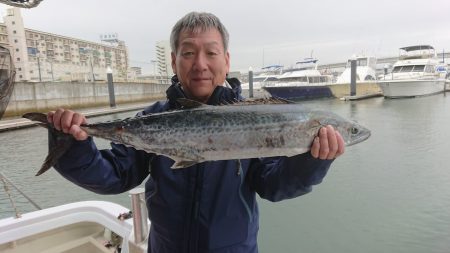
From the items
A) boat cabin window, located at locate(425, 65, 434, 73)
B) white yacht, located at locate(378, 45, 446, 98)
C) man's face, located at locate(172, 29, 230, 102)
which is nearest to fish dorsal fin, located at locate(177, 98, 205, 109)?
man's face, located at locate(172, 29, 230, 102)

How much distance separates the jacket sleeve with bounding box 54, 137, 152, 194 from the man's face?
1.83ft

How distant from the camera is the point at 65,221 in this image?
4.17m

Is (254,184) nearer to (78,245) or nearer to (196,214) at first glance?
(196,214)

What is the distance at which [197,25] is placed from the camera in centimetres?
196

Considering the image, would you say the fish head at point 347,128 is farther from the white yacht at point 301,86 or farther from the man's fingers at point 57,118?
the white yacht at point 301,86

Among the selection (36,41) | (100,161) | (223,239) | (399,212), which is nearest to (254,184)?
(223,239)

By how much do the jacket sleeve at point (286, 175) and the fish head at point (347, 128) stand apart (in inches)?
8.5

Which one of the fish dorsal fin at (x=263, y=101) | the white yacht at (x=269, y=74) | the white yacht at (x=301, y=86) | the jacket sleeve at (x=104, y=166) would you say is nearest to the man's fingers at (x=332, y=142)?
the fish dorsal fin at (x=263, y=101)

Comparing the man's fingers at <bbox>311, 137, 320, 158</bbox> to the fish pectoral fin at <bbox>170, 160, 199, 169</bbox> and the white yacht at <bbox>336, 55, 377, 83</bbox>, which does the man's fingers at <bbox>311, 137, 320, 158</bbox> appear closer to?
the fish pectoral fin at <bbox>170, 160, 199, 169</bbox>

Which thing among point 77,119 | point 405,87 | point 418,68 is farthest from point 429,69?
point 77,119

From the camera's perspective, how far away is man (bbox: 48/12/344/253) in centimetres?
178

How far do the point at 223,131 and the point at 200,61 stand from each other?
1.38 ft

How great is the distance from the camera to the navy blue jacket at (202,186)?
179cm

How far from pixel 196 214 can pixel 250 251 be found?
15.7 inches
